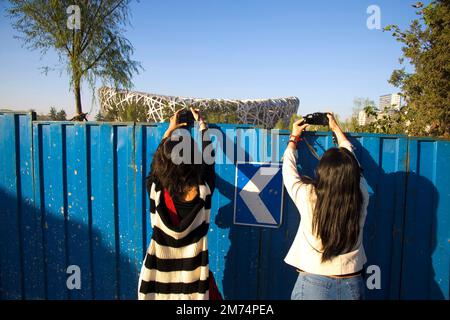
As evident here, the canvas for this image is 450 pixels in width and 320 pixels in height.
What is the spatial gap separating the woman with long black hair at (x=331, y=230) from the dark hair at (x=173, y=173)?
0.67 meters

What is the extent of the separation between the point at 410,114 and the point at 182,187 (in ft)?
16.0

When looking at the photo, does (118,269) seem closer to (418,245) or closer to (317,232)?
(317,232)

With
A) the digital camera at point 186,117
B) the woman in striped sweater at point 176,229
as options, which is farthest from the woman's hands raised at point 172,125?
the woman in striped sweater at point 176,229

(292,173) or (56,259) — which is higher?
(292,173)

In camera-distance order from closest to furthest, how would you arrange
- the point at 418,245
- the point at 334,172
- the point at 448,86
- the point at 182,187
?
the point at 334,172 < the point at 182,187 < the point at 418,245 < the point at 448,86

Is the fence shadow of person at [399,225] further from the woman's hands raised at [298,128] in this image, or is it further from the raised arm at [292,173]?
the raised arm at [292,173]

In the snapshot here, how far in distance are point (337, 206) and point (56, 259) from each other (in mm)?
2688

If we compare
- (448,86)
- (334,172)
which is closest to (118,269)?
(334,172)

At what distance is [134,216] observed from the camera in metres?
2.55

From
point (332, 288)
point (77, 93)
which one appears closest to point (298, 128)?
point (332, 288)

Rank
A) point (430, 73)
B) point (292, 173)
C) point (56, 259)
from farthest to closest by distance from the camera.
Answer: point (430, 73), point (56, 259), point (292, 173)

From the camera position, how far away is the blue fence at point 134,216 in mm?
2324

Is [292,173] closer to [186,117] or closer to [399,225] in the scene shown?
[186,117]

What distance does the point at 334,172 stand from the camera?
1604 millimetres
